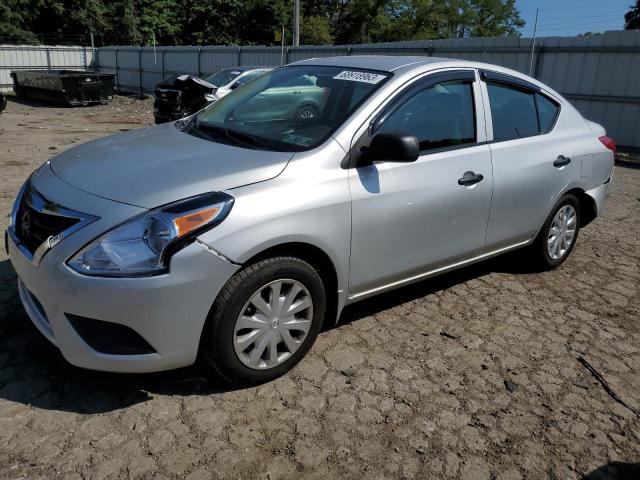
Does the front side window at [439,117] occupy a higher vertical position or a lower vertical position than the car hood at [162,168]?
higher

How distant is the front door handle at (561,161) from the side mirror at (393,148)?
1844 millimetres

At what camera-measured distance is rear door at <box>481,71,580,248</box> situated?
4.03 metres

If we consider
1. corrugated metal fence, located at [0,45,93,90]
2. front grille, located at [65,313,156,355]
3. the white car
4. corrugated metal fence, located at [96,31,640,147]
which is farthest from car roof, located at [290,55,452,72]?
corrugated metal fence, located at [0,45,93,90]

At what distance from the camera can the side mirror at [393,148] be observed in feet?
10.1

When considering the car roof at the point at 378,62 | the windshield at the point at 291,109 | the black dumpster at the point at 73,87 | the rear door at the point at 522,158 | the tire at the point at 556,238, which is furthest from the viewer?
the black dumpster at the point at 73,87

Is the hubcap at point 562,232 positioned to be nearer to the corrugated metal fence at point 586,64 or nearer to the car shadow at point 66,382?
the car shadow at point 66,382

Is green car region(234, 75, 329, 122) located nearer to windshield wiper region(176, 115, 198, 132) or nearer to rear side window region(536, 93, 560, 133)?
windshield wiper region(176, 115, 198, 132)

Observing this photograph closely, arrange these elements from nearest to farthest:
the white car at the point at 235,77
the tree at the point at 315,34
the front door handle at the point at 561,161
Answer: the front door handle at the point at 561,161
the white car at the point at 235,77
the tree at the point at 315,34

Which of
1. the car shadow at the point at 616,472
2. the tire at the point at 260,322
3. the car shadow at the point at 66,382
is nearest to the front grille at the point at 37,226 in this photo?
the car shadow at the point at 66,382

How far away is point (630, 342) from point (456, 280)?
1356mm

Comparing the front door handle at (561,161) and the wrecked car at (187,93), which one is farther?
the wrecked car at (187,93)

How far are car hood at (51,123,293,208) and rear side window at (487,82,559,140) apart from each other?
1793 millimetres

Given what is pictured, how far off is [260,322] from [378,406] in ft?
2.49

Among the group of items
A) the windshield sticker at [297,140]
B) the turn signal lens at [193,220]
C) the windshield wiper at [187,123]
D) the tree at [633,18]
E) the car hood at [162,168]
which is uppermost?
the tree at [633,18]
